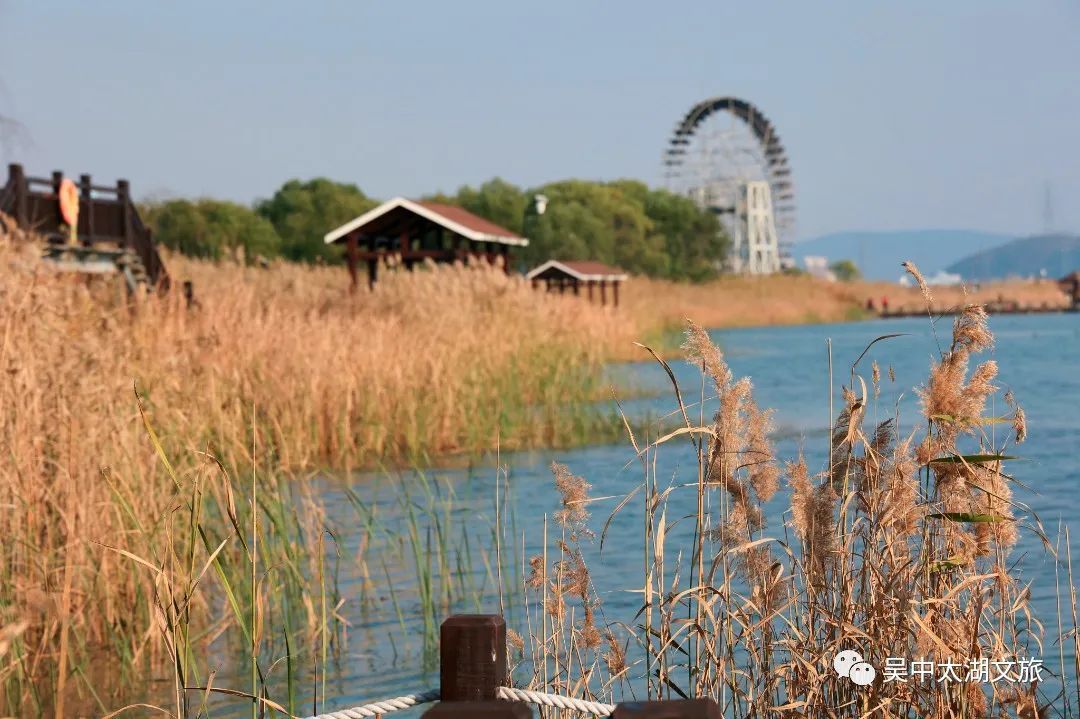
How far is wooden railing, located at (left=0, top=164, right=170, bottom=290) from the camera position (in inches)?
729

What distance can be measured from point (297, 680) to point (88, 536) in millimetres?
1125

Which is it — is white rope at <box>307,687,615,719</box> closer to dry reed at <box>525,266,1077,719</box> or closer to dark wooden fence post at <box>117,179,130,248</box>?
dry reed at <box>525,266,1077,719</box>

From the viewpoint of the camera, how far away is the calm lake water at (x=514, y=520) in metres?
6.35

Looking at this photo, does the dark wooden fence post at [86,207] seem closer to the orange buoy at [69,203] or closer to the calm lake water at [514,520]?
the orange buoy at [69,203]

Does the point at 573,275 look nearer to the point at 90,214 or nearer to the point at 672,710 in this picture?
the point at 90,214

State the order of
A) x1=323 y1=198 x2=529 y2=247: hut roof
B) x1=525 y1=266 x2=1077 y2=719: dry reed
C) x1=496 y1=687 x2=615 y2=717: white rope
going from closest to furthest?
x1=496 y1=687 x2=615 y2=717: white rope → x1=525 y1=266 x2=1077 y2=719: dry reed → x1=323 y1=198 x2=529 y2=247: hut roof

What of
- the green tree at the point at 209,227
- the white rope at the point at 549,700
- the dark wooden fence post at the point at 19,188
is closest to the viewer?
the white rope at the point at 549,700

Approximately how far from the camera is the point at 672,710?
215 centimetres

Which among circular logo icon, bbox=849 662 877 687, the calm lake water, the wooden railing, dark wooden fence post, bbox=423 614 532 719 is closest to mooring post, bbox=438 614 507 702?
dark wooden fence post, bbox=423 614 532 719

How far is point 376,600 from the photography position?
742cm

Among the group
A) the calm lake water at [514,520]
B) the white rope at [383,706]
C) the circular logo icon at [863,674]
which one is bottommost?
the calm lake water at [514,520]

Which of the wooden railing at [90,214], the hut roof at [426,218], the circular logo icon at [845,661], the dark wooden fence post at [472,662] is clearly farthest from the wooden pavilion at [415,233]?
the dark wooden fence post at [472,662]

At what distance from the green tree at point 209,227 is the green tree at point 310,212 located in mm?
1304

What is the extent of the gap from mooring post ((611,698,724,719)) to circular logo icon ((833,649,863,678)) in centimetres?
135
